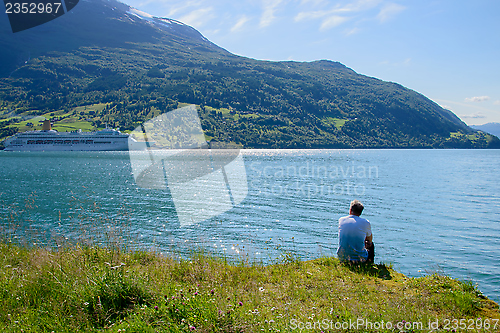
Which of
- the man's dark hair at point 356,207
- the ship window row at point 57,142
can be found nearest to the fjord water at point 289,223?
the man's dark hair at point 356,207

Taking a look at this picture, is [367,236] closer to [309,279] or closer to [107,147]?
[309,279]

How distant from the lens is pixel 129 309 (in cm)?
502

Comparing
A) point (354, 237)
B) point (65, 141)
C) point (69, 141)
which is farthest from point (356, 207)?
point (65, 141)

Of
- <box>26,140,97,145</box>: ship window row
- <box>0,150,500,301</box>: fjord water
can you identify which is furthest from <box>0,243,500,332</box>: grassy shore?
<box>26,140,97,145</box>: ship window row

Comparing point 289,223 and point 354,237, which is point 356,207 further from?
point 289,223

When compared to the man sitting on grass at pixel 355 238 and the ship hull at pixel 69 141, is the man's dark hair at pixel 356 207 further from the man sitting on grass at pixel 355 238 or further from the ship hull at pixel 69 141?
the ship hull at pixel 69 141

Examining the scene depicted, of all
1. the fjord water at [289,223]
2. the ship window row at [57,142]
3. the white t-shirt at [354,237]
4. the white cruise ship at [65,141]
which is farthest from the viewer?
the ship window row at [57,142]

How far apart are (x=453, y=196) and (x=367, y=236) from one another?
108ft

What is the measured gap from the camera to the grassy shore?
461 centimetres

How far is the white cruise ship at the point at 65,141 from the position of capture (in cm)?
15200

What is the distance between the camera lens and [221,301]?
16.8ft

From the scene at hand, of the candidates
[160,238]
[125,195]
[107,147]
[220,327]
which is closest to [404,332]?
[220,327]

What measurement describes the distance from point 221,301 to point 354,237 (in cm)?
451

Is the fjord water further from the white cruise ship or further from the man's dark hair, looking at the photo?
the white cruise ship
